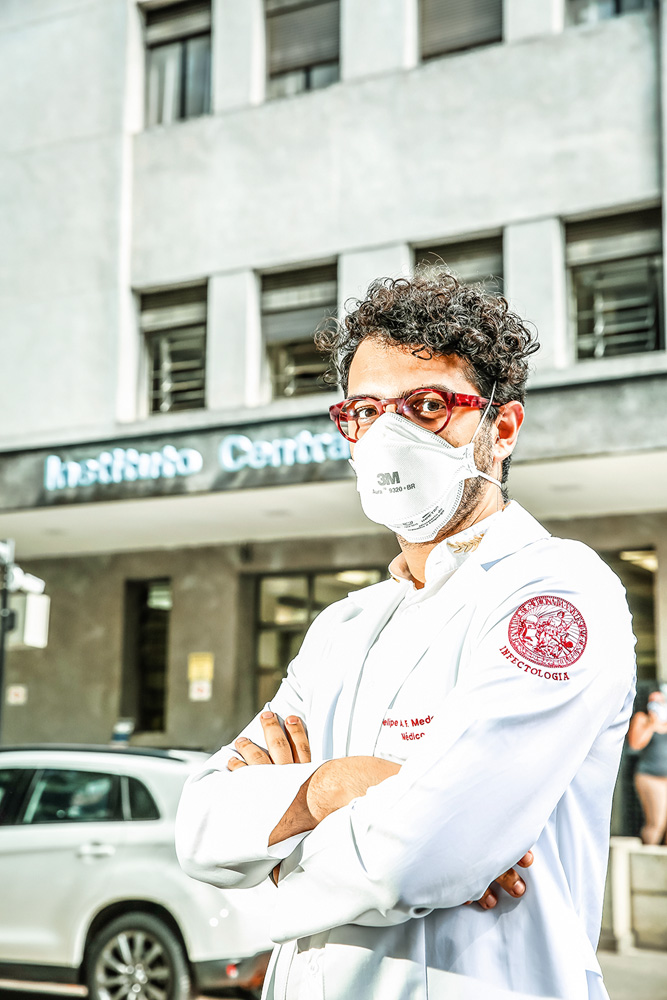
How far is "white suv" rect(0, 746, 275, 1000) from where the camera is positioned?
5.96m

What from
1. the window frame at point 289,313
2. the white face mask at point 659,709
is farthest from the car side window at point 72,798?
the window frame at point 289,313

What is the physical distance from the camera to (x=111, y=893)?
248 inches

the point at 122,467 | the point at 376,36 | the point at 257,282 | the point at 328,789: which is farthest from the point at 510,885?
the point at 376,36

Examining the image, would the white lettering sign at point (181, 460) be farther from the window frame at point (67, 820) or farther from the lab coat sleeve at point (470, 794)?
the lab coat sleeve at point (470, 794)

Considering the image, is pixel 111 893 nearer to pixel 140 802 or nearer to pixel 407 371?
pixel 140 802

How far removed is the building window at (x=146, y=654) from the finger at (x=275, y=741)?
1275 centimetres

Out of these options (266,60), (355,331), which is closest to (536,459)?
(266,60)

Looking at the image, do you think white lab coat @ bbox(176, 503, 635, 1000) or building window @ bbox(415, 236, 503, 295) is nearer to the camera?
white lab coat @ bbox(176, 503, 635, 1000)

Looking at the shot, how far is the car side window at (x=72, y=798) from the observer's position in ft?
21.6

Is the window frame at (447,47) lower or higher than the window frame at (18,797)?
higher

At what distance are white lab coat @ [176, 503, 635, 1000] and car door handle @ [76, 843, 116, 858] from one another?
4.67m

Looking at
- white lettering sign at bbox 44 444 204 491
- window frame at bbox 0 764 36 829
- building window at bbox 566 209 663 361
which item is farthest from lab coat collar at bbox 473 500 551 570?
white lettering sign at bbox 44 444 204 491

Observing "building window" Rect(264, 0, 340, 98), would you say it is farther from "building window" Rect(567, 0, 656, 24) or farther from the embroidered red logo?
the embroidered red logo

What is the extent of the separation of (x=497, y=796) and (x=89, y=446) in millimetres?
11709
